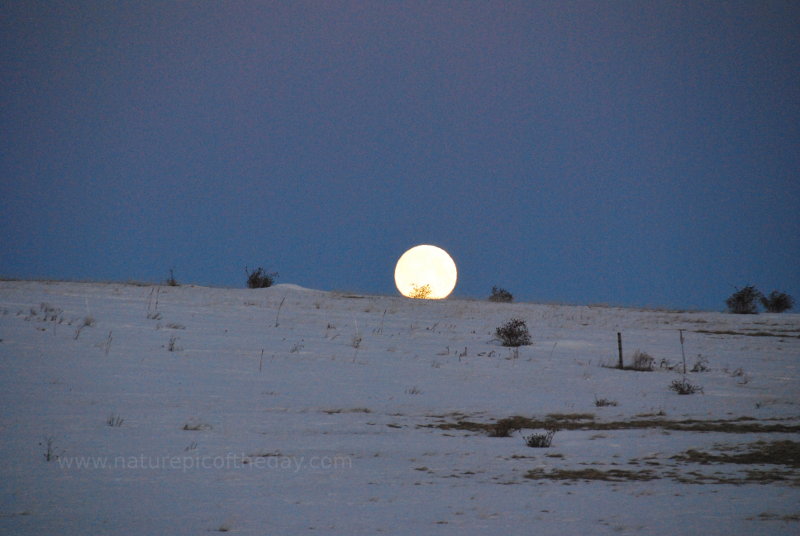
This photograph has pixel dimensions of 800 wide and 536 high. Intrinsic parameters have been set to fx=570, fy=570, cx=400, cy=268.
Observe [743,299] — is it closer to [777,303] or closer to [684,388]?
[777,303]

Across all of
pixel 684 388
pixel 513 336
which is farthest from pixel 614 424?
pixel 513 336

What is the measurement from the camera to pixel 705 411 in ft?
32.1

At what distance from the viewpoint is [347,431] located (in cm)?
725

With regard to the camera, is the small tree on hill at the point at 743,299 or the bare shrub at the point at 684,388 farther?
the small tree on hill at the point at 743,299

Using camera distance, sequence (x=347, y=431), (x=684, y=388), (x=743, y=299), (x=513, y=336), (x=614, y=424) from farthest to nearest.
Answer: (x=743, y=299) → (x=513, y=336) → (x=684, y=388) → (x=614, y=424) → (x=347, y=431)

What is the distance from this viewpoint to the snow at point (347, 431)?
13.2 ft

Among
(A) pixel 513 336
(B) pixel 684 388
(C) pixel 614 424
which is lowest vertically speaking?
(C) pixel 614 424

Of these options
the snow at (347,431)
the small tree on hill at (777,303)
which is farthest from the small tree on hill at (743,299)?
the snow at (347,431)

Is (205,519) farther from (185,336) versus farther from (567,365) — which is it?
(567,365)

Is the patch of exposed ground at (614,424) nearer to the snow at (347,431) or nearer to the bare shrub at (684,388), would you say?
the snow at (347,431)

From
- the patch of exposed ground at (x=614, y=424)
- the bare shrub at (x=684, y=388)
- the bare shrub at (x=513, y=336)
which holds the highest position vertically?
the bare shrub at (x=513, y=336)

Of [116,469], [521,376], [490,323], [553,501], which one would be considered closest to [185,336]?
[521,376]

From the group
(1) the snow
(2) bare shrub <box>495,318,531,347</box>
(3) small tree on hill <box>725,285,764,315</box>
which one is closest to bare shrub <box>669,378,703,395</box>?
(1) the snow

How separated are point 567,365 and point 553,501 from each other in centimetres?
1012
